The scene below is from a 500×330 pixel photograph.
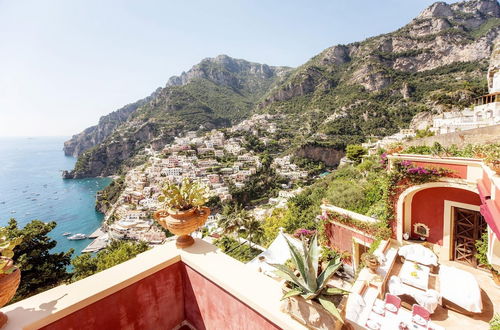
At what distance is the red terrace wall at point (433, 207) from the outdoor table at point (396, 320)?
2942 millimetres

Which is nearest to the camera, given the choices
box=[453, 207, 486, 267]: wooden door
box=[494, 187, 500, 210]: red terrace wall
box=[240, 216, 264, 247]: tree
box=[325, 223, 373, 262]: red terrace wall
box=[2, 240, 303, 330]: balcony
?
box=[2, 240, 303, 330]: balcony

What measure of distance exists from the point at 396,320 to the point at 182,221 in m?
4.52

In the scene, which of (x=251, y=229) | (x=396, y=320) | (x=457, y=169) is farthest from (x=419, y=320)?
(x=251, y=229)

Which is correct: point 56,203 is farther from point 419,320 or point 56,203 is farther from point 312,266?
point 312,266

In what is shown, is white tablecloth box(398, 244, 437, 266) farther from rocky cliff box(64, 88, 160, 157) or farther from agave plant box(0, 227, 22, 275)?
rocky cliff box(64, 88, 160, 157)

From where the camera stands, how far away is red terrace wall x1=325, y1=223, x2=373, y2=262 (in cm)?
810

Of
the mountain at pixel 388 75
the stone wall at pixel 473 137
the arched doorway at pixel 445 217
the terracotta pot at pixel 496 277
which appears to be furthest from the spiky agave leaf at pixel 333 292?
the mountain at pixel 388 75

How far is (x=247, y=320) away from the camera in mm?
1855

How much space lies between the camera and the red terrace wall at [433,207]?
5.95 m

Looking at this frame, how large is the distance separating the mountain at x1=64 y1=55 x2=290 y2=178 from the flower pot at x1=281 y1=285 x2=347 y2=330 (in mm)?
91243

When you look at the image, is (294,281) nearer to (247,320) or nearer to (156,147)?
(247,320)

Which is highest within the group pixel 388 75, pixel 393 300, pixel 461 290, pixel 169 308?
pixel 388 75

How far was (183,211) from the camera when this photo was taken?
8.43ft

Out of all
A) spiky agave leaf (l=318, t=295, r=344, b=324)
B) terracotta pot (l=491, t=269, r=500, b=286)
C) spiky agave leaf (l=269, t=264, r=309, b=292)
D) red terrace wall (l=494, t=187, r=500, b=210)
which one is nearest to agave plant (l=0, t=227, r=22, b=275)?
spiky agave leaf (l=269, t=264, r=309, b=292)
